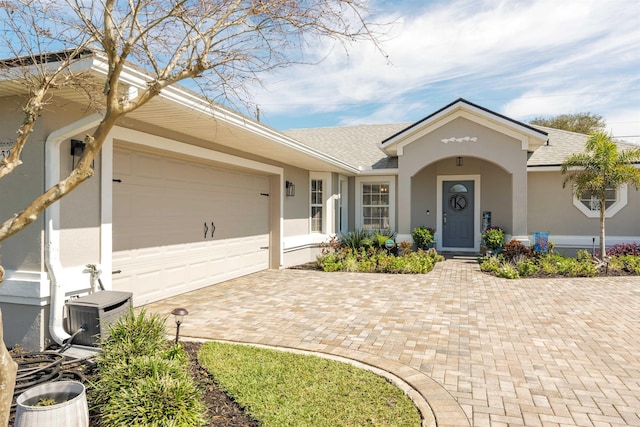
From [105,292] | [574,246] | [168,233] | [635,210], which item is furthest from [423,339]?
[635,210]

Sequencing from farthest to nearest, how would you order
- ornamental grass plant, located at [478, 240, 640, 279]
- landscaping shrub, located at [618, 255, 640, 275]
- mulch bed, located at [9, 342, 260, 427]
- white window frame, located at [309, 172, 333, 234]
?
1. white window frame, located at [309, 172, 333, 234]
2. landscaping shrub, located at [618, 255, 640, 275]
3. ornamental grass plant, located at [478, 240, 640, 279]
4. mulch bed, located at [9, 342, 260, 427]

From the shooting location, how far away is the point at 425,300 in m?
7.22

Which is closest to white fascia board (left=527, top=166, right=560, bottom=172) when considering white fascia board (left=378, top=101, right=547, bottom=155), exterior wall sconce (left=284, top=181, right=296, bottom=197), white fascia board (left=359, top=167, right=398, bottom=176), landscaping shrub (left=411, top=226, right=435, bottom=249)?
white fascia board (left=378, top=101, right=547, bottom=155)

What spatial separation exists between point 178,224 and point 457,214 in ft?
33.1

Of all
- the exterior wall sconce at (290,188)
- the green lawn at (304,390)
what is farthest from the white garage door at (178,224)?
the green lawn at (304,390)

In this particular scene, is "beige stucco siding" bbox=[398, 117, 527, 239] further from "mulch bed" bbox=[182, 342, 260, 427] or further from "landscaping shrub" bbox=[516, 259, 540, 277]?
"mulch bed" bbox=[182, 342, 260, 427]

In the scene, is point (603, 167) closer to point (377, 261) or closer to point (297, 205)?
point (377, 261)

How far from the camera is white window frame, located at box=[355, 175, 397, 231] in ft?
45.7

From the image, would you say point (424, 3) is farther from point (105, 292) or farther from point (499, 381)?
point (105, 292)

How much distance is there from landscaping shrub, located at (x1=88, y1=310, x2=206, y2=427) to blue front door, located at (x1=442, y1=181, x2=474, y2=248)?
478 inches

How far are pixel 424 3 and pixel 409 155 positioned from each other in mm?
7657

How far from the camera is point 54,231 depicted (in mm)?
4668

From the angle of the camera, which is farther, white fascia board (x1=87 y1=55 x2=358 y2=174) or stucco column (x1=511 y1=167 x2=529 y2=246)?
stucco column (x1=511 y1=167 x2=529 y2=246)

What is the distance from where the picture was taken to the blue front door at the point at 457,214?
14031 millimetres
